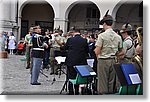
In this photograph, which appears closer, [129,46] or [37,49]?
[129,46]

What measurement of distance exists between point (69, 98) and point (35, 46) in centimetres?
388

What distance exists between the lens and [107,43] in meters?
4.39

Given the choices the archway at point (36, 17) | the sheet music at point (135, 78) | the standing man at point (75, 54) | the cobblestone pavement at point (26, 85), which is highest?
the archway at point (36, 17)

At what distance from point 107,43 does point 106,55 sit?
0.18m

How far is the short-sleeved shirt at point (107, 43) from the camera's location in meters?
4.37

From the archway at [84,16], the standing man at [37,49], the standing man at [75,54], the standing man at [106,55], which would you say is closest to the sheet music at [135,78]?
the standing man at [106,55]

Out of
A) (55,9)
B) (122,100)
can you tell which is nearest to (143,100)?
(122,100)

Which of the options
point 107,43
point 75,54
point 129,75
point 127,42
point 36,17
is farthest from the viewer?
point 36,17

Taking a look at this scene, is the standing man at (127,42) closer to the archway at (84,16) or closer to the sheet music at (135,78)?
the sheet music at (135,78)

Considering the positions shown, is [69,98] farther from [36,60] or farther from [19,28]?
[19,28]

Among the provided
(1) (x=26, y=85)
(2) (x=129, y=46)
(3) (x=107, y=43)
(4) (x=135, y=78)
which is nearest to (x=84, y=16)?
(1) (x=26, y=85)

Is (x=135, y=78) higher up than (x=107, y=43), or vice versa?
(x=107, y=43)

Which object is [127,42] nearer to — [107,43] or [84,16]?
[107,43]

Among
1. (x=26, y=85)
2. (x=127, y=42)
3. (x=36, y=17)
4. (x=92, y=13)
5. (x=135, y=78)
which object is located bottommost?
(x=26, y=85)
